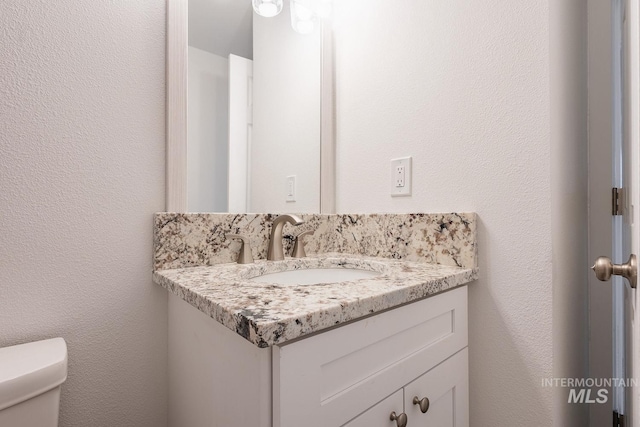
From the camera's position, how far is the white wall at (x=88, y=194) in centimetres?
67

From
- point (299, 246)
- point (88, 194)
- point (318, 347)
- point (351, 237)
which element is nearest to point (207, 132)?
point (88, 194)

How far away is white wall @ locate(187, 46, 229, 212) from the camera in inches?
35.2

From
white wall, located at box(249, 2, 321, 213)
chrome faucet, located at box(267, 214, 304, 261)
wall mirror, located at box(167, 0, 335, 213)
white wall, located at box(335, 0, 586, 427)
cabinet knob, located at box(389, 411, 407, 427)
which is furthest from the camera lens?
white wall, located at box(249, 2, 321, 213)

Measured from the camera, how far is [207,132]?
0.92 meters

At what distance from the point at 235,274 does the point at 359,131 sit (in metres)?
0.68

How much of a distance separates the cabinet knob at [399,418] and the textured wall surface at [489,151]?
1.18ft

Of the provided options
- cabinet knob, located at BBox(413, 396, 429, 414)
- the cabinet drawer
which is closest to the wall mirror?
the cabinet drawer

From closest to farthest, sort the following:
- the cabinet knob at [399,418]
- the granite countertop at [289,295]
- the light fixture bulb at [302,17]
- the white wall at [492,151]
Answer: the granite countertop at [289,295] < the cabinet knob at [399,418] < the white wall at [492,151] < the light fixture bulb at [302,17]

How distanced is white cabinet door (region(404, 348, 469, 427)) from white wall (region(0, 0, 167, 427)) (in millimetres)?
644

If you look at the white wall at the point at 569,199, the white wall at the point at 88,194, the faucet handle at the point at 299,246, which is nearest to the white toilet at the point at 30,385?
the white wall at the point at 88,194

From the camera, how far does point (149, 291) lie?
32.6 inches

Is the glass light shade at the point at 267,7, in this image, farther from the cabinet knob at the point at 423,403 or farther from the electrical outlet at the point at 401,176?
the cabinet knob at the point at 423,403

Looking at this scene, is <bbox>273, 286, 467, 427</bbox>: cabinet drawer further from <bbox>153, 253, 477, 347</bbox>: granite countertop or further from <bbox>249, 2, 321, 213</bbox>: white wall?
<bbox>249, 2, 321, 213</bbox>: white wall

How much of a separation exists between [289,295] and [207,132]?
588mm
